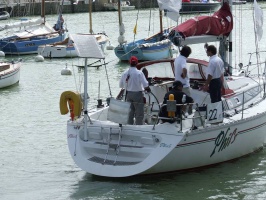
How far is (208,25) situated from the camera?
1889 centimetres

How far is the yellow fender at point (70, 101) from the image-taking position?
16.1m

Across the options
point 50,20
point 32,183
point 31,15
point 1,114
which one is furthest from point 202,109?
point 31,15

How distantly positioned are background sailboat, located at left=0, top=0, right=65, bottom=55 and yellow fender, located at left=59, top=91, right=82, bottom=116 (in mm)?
30586

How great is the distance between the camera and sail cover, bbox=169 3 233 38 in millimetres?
18250

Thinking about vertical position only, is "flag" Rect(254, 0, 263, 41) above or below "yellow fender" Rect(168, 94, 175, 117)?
above

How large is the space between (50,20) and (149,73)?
5547 centimetres

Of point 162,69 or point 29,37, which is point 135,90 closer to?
point 162,69

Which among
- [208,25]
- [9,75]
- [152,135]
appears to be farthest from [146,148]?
[9,75]

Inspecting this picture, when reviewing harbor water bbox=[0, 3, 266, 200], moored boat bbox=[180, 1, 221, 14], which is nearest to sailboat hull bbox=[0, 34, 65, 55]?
harbor water bbox=[0, 3, 266, 200]

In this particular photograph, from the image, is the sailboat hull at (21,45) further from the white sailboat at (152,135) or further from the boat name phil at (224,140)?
the boat name phil at (224,140)

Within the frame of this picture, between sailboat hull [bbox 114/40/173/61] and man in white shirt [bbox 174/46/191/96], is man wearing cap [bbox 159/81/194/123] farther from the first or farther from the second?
sailboat hull [bbox 114/40/173/61]

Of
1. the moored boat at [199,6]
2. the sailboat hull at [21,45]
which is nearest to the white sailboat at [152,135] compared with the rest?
the sailboat hull at [21,45]

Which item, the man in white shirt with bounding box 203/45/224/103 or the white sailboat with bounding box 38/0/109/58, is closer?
the man in white shirt with bounding box 203/45/224/103

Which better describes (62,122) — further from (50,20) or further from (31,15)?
(31,15)
